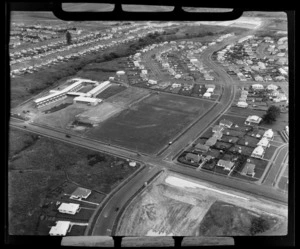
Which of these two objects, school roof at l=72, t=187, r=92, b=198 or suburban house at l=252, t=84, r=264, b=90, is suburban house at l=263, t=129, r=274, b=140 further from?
school roof at l=72, t=187, r=92, b=198

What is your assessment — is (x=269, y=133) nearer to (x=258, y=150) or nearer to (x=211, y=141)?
(x=258, y=150)

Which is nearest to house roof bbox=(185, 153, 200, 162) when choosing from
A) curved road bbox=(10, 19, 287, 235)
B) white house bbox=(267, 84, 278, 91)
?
curved road bbox=(10, 19, 287, 235)

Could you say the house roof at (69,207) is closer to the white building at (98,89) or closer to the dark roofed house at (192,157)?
the dark roofed house at (192,157)

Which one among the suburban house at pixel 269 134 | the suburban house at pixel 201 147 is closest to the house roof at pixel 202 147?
the suburban house at pixel 201 147

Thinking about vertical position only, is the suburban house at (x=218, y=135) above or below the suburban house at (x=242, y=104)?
below

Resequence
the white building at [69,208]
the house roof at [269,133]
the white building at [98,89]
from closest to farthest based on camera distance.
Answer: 1. the white building at [69,208]
2. the house roof at [269,133]
3. the white building at [98,89]

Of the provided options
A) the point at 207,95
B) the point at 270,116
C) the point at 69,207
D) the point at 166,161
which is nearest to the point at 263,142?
the point at 270,116
